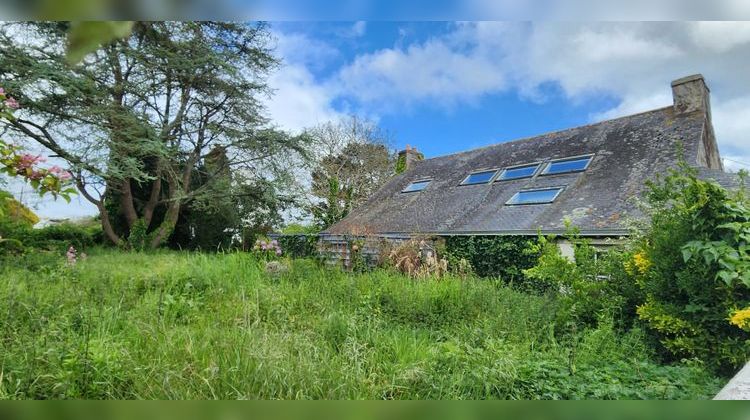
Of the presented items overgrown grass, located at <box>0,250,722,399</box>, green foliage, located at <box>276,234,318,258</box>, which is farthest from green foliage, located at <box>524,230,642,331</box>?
green foliage, located at <box>276,234,318,258</box>

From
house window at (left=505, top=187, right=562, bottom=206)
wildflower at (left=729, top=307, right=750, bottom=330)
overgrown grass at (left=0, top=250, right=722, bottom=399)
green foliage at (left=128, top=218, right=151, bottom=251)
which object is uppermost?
house window at (left=505, top=187, right=562, bottom=206)

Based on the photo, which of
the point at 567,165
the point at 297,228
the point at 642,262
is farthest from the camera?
the point at 297,228

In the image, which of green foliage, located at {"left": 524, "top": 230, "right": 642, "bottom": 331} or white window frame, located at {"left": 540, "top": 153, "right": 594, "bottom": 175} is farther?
white window frame, located at {"left": 540, "top": 153, "right": 594, "bottom": 175}

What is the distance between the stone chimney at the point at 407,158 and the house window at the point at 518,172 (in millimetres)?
5429

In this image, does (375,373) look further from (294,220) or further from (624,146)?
(294,220)

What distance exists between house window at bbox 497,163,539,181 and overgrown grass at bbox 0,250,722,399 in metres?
6.25

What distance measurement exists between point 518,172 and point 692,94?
4414mm

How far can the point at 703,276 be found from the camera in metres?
3.02

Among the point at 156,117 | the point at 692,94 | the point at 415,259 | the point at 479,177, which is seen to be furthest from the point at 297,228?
the point at 692,94

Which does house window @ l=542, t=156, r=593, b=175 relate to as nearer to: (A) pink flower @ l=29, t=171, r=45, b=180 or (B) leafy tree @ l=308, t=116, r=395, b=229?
(B) leafy tree @ l=308, t=116, r=395, b=229

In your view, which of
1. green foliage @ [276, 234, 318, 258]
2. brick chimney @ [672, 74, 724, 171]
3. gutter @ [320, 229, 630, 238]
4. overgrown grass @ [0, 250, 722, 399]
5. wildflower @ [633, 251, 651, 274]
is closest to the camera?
overgrown grass @ [0, 250, 722, 399]

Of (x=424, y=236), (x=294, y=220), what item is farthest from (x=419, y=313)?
(x=294, y=220)

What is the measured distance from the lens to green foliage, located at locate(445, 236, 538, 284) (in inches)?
323

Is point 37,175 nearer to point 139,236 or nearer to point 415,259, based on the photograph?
point 415,259
